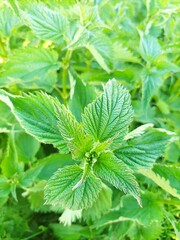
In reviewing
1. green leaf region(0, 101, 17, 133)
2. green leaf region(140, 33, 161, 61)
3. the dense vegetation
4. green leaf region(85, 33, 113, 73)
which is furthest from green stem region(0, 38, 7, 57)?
green leaf region(140, 33, 161, 61)

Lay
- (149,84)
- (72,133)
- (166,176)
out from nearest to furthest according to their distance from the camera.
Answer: (72,133) < (166,176) < (149,84)

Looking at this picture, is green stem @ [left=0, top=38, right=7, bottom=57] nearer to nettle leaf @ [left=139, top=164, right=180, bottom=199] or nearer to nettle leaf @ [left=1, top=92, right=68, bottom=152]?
nettle leaf @ [left=1, top=92, right=68, bottom=152]

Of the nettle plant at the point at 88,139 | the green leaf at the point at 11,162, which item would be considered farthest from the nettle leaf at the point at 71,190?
the green leaf at the point at 11,162

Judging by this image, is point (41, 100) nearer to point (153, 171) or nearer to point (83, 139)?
point (83, 139)

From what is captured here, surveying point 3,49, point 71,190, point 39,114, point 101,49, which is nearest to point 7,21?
point 3,49

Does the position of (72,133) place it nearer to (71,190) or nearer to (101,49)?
(71,190)

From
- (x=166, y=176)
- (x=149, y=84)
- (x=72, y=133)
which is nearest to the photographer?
(x=72, y=133)

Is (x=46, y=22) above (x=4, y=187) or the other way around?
above

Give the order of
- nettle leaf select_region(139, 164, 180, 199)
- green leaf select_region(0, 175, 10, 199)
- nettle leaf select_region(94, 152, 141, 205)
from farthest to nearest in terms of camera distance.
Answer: green leaf select_region(0, 175, 10, 199) < nettle leaf select_region(139, 164, 180, 199) < nettle leaf select_region(94, 152, 141, 205)
